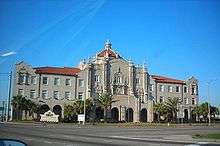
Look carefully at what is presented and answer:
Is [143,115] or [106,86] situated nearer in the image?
[106,86]

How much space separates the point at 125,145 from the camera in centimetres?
2197

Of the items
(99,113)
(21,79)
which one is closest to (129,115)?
(99,113)

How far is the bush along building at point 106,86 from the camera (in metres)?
86.2

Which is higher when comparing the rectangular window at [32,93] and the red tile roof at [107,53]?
the red tile roof at [107,53]

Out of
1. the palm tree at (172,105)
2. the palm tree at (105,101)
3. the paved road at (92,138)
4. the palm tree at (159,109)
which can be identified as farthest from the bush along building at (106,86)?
the paved road at (92,138)

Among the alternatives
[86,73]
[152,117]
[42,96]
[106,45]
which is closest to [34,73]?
[42,96]

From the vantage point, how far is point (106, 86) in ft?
304

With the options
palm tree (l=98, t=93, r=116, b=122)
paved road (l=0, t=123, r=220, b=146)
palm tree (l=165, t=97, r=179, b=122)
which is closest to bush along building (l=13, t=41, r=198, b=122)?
palm tree (l=98, t=93, r=116, b=122)

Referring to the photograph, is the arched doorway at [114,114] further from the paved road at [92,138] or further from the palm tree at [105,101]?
the paved road at [92,138]

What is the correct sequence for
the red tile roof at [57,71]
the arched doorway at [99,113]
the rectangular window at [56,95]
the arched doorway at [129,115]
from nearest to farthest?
the rectangular window at [56,95] → the red tile roof at [57,71] → the arched doorway at [99,113] → the arched doorway at [129,115]

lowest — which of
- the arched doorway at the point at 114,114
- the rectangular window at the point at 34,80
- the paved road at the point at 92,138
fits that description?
the paved road at the point at 92,138

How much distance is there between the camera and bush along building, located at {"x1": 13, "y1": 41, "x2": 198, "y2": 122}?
283 feet

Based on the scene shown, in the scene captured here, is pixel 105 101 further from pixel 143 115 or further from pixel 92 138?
pixel 92 138

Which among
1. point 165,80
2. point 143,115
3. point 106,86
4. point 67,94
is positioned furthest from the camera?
point 165,80
